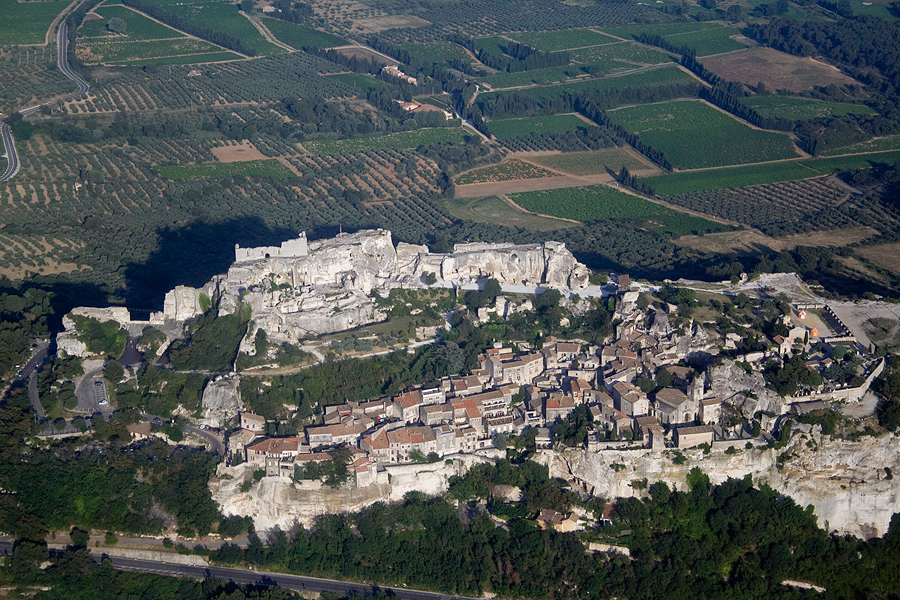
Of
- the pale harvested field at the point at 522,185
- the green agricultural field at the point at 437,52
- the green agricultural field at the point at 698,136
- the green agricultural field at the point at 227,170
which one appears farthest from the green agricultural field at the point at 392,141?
the green agricultural field at the point at 437,52

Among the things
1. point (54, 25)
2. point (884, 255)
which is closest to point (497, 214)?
point (884, 255)

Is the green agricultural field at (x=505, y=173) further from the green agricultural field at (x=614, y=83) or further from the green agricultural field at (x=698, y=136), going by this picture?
the green agricultural field at (x=614, y=83)

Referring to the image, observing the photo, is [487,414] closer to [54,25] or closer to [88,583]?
[88,583]

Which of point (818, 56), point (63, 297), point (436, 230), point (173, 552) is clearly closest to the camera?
point (173, 552)

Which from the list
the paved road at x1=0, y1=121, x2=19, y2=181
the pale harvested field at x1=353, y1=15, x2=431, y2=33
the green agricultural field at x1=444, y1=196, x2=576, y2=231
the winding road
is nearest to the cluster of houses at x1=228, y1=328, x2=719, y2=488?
the green agricultural field at x1=444, y1=196, x2=576, y2=231

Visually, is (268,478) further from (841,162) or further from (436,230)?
(841,162)

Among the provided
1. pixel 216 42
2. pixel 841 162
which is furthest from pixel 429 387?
pixel 216 42

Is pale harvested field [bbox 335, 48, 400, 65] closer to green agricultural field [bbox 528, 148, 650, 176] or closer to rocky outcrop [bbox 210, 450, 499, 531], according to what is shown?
green agricultural field [bbox 528, 148, 650, 176]
